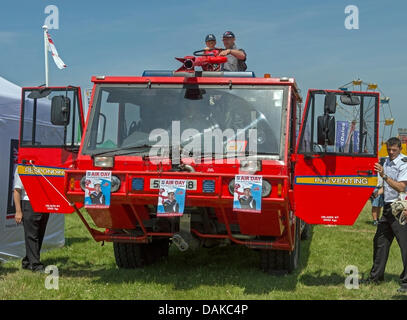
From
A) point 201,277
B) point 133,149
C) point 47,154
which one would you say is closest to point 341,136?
point 133,149

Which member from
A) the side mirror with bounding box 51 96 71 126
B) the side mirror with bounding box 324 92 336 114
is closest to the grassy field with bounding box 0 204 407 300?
the side mirror with bounding box 51 96 71 126

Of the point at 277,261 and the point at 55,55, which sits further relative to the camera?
the point at 55,55

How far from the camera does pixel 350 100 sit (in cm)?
654

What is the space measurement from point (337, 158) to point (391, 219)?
1.23m

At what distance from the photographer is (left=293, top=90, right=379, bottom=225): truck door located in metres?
6.58

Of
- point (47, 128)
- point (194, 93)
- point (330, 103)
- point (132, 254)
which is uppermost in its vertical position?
point (194, 93)

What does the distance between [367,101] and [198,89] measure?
2.00m

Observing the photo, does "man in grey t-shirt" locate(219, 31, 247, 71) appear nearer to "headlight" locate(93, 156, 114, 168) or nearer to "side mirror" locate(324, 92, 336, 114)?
"side mirror" locate(324, 92, 336, 114)

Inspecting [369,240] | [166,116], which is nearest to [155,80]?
[166,116]

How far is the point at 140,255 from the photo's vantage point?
26.7ft

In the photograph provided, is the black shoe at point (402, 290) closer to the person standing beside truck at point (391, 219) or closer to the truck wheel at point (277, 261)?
the person standing beside truck at point (391, 219)

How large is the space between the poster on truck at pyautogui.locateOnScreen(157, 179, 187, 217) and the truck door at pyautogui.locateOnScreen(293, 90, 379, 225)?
5.09ft

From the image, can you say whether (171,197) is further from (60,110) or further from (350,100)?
(350,100)
